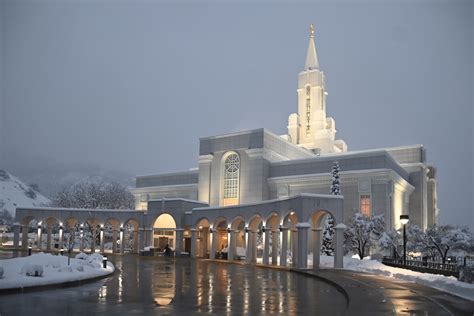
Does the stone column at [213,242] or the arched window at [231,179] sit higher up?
the arched window at [231,179]

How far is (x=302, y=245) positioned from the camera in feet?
103

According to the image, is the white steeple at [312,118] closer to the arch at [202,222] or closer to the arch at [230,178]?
the arch at [230,178]

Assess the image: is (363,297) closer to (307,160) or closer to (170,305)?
(170,305)

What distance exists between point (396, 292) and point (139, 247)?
36.3 metres

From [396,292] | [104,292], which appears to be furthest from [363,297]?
[104,292]

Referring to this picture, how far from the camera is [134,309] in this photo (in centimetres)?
1325

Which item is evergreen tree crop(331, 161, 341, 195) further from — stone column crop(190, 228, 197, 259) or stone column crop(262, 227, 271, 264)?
stone column crop(190, 228, 197, 259)

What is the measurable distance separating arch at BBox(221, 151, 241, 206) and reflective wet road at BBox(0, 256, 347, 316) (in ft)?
126

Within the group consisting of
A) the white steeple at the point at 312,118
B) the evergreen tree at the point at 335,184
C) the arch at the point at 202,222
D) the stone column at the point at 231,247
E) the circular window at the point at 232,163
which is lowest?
the stone column at the point at 231,247

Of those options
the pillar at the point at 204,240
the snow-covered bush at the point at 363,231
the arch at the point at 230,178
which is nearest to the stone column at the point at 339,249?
the snow-covered bush at the point at 363,231

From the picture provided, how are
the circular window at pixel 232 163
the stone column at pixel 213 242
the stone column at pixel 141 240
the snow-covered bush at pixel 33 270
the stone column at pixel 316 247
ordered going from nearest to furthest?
the snow-covered bush at pixel 33 270 → the stone column at pixel 316 247 → the stone column at pixel 213 242 → the stone column at pixel 141 240 → the circular window at pixel 232 163

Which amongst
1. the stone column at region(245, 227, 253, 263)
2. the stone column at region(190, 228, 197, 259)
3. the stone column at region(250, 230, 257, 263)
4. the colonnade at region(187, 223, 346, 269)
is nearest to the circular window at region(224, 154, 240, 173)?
the stone column at region(190, 228, 197, 259)

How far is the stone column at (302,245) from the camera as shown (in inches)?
1214

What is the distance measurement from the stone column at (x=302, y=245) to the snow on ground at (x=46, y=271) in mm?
12412
